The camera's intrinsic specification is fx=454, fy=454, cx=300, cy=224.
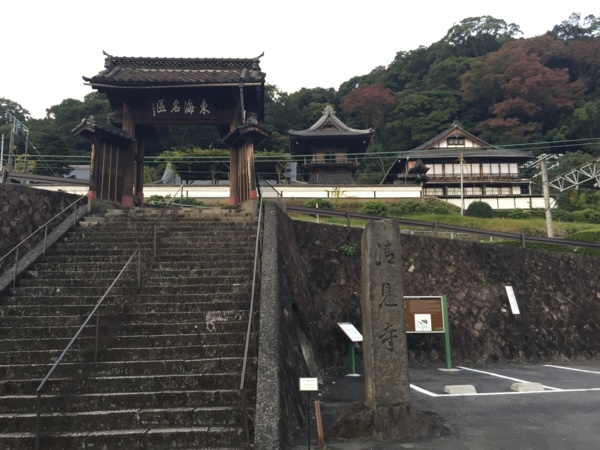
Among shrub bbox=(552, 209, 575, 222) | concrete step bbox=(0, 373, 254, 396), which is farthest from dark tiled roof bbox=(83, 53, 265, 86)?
shrub bbox=(552, 209, 575, 222)

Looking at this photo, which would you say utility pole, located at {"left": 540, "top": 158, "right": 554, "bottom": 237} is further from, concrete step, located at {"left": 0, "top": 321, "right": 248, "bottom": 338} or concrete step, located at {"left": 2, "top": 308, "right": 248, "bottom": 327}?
concrete step, located at {"left": 0, "top": 321, "right": 248, "bottom": 338}

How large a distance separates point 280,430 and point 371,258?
2395 millimetres

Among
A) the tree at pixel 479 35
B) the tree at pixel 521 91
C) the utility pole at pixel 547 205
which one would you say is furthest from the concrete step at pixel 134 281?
the tree at pixel 479 35

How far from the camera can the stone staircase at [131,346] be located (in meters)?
5.07

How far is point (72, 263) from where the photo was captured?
877cm

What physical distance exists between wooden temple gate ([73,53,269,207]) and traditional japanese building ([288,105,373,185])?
24.6 meters

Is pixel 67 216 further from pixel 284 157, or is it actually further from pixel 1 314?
pixel 284 157

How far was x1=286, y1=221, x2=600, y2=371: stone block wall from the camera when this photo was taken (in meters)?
11.5

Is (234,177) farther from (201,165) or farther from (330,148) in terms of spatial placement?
(330,148)

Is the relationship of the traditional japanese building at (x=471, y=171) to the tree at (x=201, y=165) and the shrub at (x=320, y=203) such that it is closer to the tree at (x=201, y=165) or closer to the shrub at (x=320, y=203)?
the shrub at (x=320, y=203)

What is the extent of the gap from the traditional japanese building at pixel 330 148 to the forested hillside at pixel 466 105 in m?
7.27

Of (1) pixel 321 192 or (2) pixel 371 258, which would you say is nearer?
(2) pixel 371 258

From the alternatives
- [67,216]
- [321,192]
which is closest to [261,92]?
[67,216]

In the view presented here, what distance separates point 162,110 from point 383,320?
11016 mm
